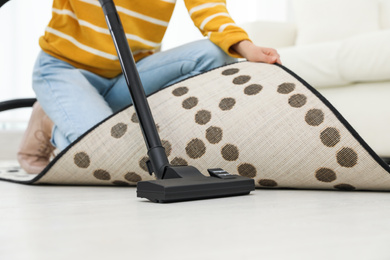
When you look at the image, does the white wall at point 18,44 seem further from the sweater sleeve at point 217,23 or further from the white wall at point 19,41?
the sweater sleeve at point 217,23

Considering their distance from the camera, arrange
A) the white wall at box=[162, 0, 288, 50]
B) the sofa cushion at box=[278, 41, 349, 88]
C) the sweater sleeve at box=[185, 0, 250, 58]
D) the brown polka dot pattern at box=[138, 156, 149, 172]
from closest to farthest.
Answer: the brown polka dot pattern at box=[138, 156, 149, 172]
the sweater sleeve at box=[185, 0, 250, 58]
the sofa cushion at box=[278, 41, 349, 88]
the white wall at box=[162, 0, 288, 50]

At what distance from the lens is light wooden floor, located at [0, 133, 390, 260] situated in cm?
32

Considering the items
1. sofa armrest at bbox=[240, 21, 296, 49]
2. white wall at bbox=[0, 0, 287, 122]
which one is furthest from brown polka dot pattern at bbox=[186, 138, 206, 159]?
white wall at bbox=[0, 0, 287, 122]

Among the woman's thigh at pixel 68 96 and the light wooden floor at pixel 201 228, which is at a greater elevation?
the light wooden floor at pixel 201 228

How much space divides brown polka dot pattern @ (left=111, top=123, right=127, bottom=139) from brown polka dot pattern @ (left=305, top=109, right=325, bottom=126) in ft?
1.01

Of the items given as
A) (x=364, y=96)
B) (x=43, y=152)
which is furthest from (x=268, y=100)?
(x=43, y=152)

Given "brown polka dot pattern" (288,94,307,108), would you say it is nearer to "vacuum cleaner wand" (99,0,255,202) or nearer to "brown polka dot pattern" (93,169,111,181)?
"vacuum cleaner wand" (99,0,255,202)

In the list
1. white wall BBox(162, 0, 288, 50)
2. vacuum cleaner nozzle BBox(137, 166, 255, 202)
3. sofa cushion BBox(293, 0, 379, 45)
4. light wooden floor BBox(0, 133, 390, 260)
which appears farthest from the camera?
white wall BBox(162, 0, 288, 50)

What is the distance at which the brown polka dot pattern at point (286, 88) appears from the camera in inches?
28.8

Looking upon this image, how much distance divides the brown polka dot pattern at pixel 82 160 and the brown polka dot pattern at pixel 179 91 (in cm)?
19

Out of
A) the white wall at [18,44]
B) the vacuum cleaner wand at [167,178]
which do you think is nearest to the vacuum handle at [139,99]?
the vacuum cleaner wand at [167,178]

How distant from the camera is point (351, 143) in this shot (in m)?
0.64

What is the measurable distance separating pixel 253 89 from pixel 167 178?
0.79 feet

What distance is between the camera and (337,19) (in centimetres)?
192
